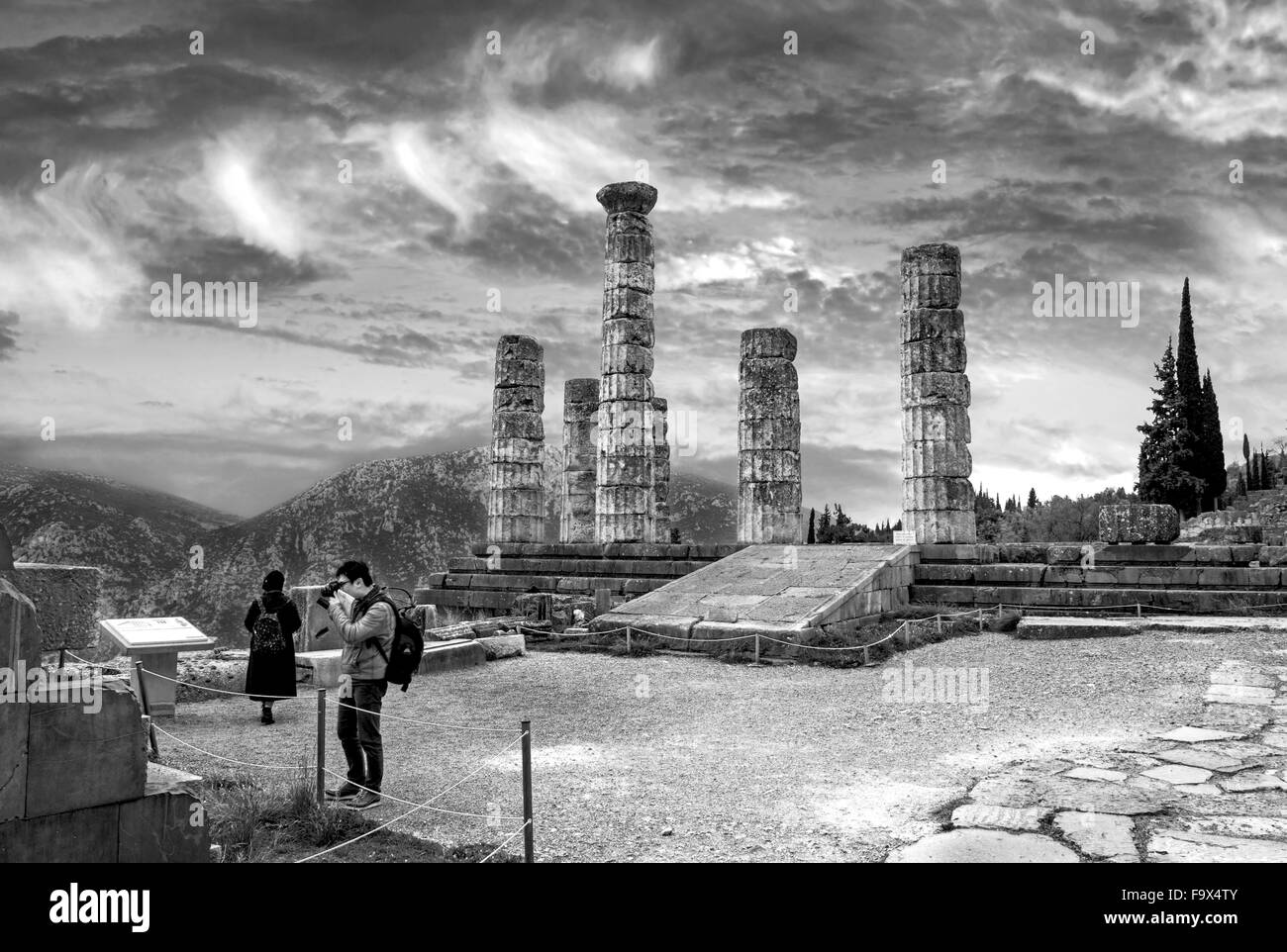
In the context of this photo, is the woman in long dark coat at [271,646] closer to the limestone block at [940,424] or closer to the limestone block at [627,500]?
the limestone block at [627,500]

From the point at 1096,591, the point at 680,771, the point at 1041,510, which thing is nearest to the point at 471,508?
the point at 1041,510

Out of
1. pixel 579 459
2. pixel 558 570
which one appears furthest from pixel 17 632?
pixel 579 459

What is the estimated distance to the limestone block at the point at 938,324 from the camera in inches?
719

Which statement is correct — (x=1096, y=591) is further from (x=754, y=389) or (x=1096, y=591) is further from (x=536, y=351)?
(x=536, y=351)

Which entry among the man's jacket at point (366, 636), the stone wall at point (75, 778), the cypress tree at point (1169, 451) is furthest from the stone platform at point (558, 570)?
the cypress tree at point (1169, 451)

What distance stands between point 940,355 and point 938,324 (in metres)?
0.63

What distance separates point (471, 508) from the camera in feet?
179

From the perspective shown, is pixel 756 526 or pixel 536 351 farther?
pixel 536 351

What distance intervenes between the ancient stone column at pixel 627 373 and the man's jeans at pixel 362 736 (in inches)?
584

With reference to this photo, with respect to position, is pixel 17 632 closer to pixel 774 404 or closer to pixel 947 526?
pixel 947 526

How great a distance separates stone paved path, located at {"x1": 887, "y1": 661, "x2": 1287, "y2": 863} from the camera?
181 inches

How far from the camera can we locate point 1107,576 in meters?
14.8

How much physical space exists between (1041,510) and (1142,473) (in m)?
6.07

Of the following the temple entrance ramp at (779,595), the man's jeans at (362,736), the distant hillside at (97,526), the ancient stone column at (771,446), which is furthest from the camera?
the distant hillside at (97,526)
